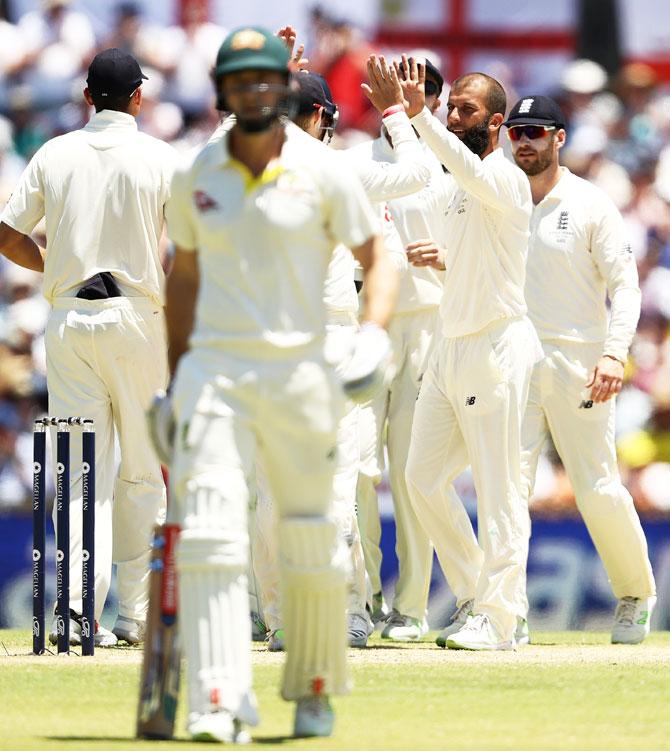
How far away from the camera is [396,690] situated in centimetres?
637

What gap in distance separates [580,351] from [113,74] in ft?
8.46

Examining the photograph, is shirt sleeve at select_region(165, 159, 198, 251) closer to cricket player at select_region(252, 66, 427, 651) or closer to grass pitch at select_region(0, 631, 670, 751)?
grass pitch at select_region(0, 631, 670, 751)

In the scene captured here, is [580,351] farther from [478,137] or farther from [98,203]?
[98,203]

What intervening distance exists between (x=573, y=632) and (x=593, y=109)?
598cm

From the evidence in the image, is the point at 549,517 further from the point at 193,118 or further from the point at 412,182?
the point at 193,118

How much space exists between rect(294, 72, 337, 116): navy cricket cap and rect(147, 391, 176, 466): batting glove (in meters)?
2.82

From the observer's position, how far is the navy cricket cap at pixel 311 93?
7907 mm

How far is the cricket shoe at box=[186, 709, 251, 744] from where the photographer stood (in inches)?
193

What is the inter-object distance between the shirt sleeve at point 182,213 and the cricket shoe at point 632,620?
4362mm

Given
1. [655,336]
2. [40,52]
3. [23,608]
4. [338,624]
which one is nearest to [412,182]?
[338,624]

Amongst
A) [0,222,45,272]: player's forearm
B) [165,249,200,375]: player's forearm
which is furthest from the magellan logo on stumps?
[0,222,45,272]: player's forearm

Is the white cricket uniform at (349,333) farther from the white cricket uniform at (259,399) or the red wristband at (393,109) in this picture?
the white cricket uniform at (259,399)

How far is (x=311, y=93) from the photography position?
795 cm

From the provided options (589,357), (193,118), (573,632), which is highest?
(193,118)
